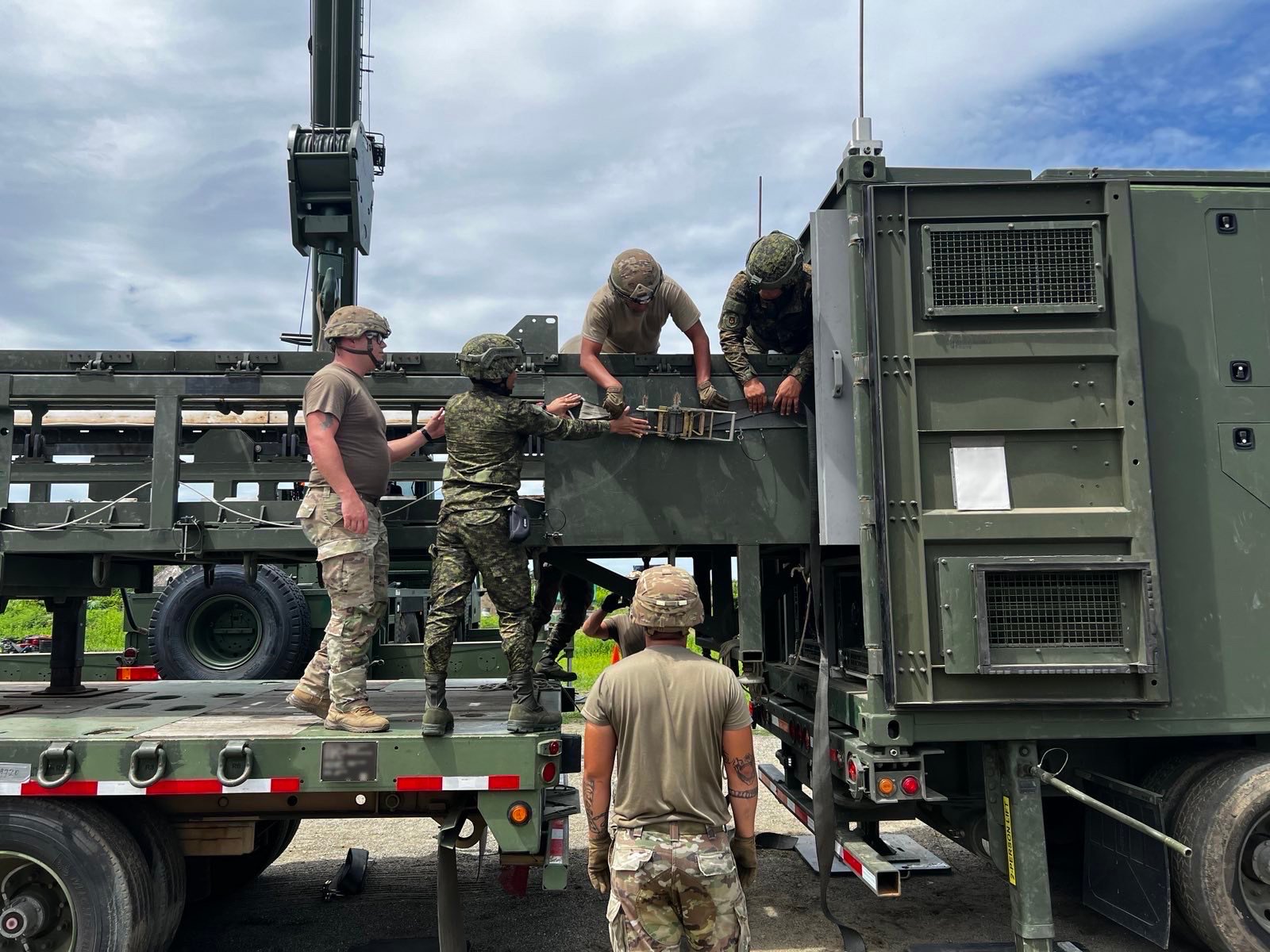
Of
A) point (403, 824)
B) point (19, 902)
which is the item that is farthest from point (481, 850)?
point (403, 824)

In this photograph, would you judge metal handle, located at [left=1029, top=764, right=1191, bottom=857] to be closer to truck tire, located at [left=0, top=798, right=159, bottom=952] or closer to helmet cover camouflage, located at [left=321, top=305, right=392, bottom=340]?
helmet cover camouflage, located at [left=321, top=305, right=392, bottom=340]

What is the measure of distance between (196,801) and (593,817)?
1.98 meters

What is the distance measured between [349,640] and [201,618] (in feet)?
18.1

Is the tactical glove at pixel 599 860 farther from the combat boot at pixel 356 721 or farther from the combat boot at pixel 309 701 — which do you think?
the combat boot at pixel 309 701

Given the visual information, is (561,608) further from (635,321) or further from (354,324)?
(354,324)

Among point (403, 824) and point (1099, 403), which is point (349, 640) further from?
point (403, 824)

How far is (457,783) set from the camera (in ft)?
12.7

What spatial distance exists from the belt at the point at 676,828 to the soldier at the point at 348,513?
1.43 m

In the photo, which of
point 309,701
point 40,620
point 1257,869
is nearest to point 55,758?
point 309,701

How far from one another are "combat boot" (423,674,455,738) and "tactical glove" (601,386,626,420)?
1.39m

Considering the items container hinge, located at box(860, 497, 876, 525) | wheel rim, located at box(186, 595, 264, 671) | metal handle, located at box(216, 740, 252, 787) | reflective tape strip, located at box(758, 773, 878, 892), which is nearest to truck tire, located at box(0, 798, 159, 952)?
metal handle, located at box(216, 740, 252, 787)

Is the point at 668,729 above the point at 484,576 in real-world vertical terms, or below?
below

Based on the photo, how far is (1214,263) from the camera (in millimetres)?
4148

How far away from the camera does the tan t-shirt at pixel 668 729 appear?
9.96 ft
